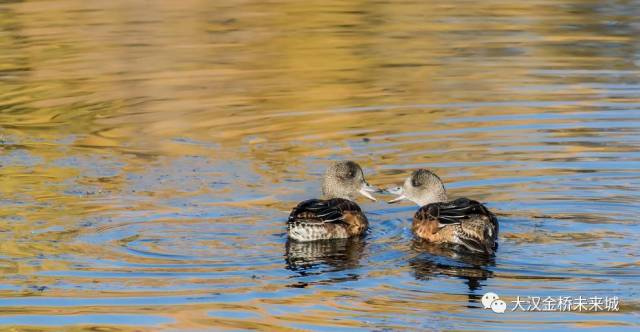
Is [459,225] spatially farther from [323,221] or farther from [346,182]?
[346,182]

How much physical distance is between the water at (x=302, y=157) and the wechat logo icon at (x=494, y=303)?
9cm

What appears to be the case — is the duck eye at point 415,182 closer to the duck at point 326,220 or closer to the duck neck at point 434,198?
the duck neck at point 434,198

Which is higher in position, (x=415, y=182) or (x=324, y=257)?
(x=415, y=182)

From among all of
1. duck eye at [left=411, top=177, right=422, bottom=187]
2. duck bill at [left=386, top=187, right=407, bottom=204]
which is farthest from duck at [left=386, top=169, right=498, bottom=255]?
duck bill at [left=386, top=187, right=407, bottom=204]

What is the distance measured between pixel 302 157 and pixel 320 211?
283 centimetres

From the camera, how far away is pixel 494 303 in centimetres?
809

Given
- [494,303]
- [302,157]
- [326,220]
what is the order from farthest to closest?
[302,157], [326,220], [494,303]

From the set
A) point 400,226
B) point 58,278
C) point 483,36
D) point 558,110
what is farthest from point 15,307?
point 483,36

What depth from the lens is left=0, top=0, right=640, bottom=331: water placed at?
842 cm

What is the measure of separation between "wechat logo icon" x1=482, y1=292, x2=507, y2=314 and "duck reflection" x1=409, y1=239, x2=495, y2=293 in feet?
0.77

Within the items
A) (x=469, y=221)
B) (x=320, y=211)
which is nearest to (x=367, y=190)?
(x=320, y=211)

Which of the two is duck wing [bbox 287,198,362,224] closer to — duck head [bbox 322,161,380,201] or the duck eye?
the duck eye

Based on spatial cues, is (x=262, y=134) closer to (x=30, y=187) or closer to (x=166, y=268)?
(x=30, y=187)

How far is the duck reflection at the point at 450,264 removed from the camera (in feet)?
28.8
